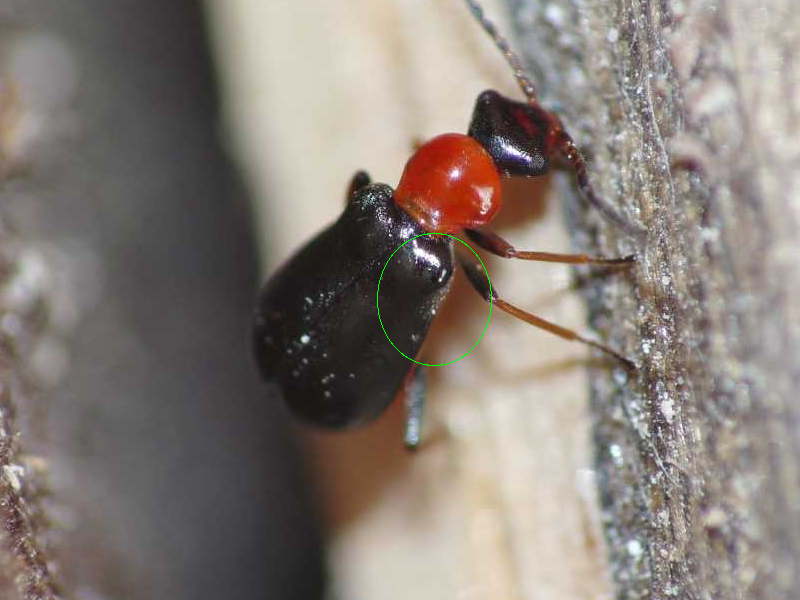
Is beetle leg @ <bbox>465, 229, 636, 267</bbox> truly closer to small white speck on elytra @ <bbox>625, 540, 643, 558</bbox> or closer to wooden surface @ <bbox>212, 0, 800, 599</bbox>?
wooden surface @ <bbox>212, 0, 800, 599</bbox>

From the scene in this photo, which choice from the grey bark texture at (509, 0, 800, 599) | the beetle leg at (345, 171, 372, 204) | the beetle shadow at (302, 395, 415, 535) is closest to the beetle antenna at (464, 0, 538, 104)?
the grey bark texture at (509, 0, 800, 599)

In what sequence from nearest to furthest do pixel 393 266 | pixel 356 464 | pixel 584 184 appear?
pixel 584 184, pixel 393 266, pixel 356 464

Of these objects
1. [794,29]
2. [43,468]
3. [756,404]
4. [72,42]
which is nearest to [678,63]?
[794,29]

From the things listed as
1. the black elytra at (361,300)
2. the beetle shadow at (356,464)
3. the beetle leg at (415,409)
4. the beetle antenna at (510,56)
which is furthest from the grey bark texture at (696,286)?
the beetle shadow at (356,464)

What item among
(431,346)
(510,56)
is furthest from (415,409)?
(510,56)

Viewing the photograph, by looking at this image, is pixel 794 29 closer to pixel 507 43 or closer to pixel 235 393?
pixel 507 43

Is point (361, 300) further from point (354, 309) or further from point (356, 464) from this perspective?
point (356, 464)
